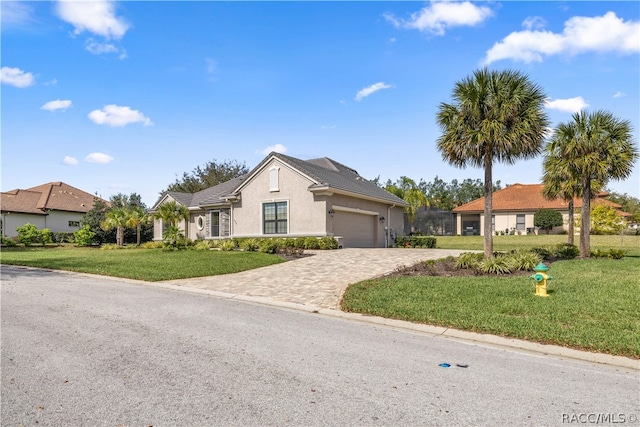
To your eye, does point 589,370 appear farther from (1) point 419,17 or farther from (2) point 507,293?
(1) point 419,17

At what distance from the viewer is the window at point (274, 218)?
23375 mm

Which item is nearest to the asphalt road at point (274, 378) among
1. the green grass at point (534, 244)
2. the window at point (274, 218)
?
the window at point (274, 218)

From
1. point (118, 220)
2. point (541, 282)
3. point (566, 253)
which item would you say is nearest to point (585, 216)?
point (566, 253)

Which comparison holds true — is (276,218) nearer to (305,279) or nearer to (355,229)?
(355,229)

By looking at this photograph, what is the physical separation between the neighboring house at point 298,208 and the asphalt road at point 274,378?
49.9 ft

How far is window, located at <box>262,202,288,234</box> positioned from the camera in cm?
2338

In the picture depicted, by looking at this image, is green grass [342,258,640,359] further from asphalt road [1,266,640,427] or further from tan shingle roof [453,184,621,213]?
tan shingle roof [453,184,621,213]

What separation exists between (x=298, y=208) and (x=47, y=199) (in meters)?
31.9

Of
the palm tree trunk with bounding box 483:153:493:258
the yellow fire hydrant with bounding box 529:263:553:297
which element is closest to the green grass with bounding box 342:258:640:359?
the yellow fire hydrant with bounding box 529:263:553:297

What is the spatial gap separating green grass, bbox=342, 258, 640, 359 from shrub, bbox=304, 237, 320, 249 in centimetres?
1000

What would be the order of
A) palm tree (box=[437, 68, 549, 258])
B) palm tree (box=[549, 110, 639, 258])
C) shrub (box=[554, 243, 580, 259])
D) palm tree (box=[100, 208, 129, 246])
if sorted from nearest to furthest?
palm tree (box=[437, 68, 549, 258])
palm tree (box=[549, 110, 639, 258])
shrub (box=[554, 243, 580, 259])
palm tree (box=[100, 208, 129, 246])

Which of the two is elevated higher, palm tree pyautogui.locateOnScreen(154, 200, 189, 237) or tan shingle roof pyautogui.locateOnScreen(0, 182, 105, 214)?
tan shingle roof pyautogui.locateOnScreen(0, 182, 105, 214)

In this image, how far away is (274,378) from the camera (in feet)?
14.0

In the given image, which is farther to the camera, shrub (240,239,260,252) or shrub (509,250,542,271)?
shrub (240,239,260,252)
